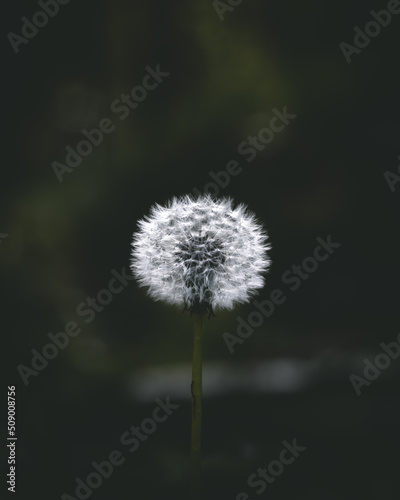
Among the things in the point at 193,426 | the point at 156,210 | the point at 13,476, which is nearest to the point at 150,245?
the point at 156,210

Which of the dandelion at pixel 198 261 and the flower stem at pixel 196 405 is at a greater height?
the dandelion at pixel 198 261

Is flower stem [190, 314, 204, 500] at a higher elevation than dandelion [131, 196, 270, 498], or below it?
below

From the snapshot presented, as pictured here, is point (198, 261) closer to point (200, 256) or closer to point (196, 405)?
point (200, 256)

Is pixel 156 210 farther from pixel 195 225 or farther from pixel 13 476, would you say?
pixel 13 476

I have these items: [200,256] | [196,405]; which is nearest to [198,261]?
[200,256]

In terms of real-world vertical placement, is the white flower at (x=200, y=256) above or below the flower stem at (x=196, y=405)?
above
